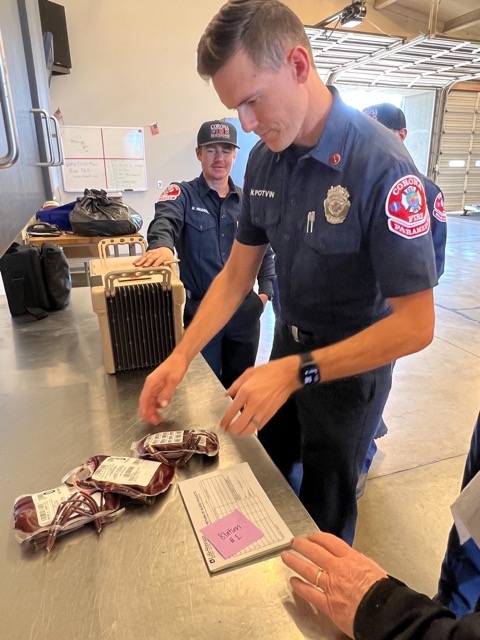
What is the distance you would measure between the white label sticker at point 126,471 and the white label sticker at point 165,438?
1.9 inches

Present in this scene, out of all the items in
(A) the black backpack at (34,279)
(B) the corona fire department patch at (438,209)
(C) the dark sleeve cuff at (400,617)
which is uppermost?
(B) the corona fire department patch at (438,209)

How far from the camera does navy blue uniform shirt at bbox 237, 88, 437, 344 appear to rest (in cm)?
85

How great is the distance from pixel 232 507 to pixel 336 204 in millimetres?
622

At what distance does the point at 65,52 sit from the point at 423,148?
9050 millimetres

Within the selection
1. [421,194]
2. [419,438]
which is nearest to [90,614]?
[421,194]

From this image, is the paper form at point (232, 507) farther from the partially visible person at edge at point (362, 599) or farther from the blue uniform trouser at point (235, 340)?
the blue uniform trouser at point (235, 340)

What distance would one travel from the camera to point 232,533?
2.32ft

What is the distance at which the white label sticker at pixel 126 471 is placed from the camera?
78 centimetres

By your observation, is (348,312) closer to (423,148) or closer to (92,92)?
(92,92)

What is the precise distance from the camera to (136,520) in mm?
742

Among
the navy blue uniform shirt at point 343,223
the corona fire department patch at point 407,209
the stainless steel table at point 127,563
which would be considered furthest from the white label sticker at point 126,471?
the corona fire department patch at point 407,209

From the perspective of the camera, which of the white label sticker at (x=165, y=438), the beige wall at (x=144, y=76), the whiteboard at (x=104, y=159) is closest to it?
the white label sticker at (x=165, y=438)

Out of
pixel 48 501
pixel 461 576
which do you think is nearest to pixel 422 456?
pixel 461 576

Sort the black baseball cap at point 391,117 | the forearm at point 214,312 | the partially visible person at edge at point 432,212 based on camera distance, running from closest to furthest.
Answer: the forearm at point 214,312 → the partially visible person at edge at point 432,212 → the black baseball cap at point 391,117
